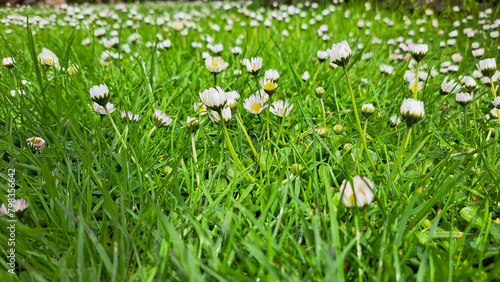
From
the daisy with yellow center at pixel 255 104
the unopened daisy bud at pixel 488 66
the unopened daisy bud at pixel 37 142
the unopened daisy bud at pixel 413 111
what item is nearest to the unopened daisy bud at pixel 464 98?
the unopened daisy bud at pixel 488 66

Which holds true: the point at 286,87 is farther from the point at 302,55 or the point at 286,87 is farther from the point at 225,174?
the point at 225,174

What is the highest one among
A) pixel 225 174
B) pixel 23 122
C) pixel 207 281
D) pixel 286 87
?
pixel 286 87

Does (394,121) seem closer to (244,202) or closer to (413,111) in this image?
(413,111)

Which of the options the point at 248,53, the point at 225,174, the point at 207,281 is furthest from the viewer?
the point at 248,53

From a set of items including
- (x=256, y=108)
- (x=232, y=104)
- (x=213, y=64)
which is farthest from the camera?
(x=213, y=64)

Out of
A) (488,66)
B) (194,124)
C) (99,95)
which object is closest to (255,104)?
(194,124)

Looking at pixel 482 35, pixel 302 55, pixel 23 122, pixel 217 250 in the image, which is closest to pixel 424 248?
pixel 217 250

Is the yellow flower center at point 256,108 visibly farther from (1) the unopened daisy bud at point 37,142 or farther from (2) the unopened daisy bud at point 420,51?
(1) the unopened daisy bud at point 37,142

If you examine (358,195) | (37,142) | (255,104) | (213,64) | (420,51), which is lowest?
(358,195)

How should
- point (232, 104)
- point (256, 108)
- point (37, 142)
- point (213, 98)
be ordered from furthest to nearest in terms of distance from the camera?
point (256, 108) < point (37, 142) < point (232, 104) < point (213, 98)
